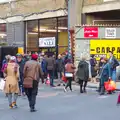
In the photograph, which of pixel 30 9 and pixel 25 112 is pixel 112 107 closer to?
pixel 25 112

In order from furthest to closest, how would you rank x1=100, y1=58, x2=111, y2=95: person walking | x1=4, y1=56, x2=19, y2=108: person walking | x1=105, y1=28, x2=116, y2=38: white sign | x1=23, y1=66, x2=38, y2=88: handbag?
x1=105, y1=28, x2=116, y2=38: white sign, x1=100, y1=58, x2=111, y2=95: person walking, x1=4, y1=56, x2=19, y2=108: person walking, x1=23, y1=66, x2=38, y2=88: handbag

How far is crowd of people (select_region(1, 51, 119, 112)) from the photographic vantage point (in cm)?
1116

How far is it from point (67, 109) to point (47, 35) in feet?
58.3

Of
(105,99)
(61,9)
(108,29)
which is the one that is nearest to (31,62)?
(105,99)

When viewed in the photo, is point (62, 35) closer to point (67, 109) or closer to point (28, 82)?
point (67, 109)

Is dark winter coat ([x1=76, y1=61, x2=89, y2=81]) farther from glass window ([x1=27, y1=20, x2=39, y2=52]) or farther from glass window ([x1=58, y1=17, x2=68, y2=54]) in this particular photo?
glass window ([x1=27, y1=20, x2=39, y2=52])

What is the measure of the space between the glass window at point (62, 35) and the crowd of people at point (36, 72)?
190 inches

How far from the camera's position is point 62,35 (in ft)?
92.2

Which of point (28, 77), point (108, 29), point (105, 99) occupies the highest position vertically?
point (108, 29)

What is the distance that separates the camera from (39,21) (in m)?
30.1

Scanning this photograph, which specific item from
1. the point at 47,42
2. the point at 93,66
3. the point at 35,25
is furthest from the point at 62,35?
the point at 93,66

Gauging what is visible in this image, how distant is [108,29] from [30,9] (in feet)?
30.4

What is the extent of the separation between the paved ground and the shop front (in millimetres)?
13313

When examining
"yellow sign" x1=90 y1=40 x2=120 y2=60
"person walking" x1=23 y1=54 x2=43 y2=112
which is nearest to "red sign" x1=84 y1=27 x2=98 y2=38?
"yellow sign" x1=90 y1=40 x2=120 y2=60
